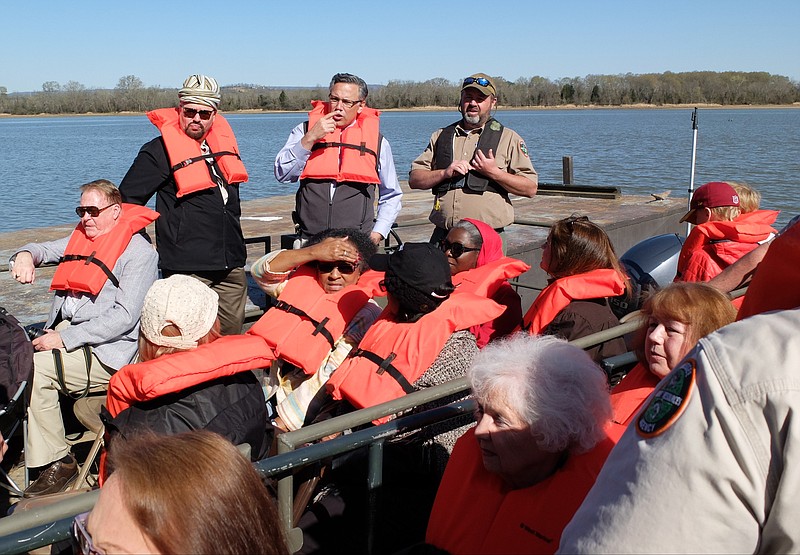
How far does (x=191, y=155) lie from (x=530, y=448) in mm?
3139

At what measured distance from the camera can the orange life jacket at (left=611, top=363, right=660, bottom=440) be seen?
8.34 feet

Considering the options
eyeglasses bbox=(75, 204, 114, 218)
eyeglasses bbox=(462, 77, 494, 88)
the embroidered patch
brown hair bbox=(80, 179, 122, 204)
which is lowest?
eyeglasses bbox=(75, 204, 114, 218)

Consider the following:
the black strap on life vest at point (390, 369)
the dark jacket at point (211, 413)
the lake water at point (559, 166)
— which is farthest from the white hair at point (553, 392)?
the lake water at point (559, 166)

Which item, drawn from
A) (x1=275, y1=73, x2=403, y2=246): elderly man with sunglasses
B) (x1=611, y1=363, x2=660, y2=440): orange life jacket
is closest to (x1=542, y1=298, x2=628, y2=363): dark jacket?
(x1=611, y1=363, x2=660, y2=440): orange life jacket

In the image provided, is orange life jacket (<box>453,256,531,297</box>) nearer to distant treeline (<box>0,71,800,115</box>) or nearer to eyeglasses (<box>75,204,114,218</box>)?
eyeglasses (<box>75,204,114,218</box>)

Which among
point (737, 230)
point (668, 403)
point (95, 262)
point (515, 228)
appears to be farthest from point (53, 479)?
point (515, 228)

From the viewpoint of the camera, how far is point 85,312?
3.79 metres

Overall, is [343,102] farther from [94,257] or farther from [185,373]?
[185,373]

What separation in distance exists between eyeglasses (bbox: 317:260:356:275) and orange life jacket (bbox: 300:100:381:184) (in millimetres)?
1129

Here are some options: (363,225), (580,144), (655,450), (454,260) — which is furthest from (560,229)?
(580,144)

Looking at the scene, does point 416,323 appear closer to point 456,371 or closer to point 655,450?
point 456,371

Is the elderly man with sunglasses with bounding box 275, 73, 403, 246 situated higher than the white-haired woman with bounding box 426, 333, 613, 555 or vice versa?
the elderly man with sunglasses with bounding box 275, 73, 403, 246

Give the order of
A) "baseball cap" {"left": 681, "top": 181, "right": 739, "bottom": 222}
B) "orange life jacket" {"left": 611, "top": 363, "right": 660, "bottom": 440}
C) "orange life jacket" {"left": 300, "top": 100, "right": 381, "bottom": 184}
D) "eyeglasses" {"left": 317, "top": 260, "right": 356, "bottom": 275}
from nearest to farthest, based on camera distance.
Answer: "orange life jacket" {"left": 611, "top": 363, "right": 660, "bottom": 440} → "eyeglasses" {"left": 317, "top": 260, "right": 356, "bottom": 275} → "baseball cap" {"left": 681, "top": 181, "right": 739, "bottom": 222} → "orange life jacket" {"left": 300, "top": 100, "right": 381, "bottom": 184}

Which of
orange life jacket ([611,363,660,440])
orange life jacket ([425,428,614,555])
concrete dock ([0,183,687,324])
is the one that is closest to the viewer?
orange life jacket ([425,428,614,555])
